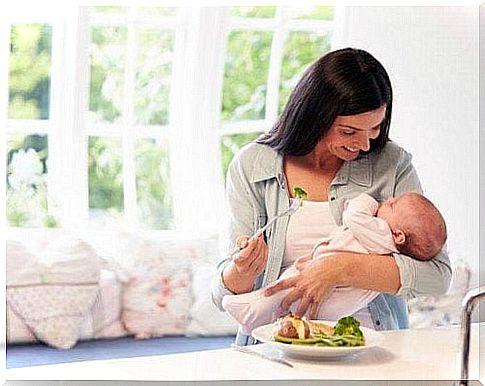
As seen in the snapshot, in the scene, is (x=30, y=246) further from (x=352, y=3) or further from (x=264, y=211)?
(x=352, y=3)

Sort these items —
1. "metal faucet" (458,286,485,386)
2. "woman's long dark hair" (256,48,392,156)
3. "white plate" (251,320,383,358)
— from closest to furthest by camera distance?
"metal faucet" (458,286,485,386) < "white plate" (251,320,383,358) < "woman's long dark hair" (256,48,392,156)

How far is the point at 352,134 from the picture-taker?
2209 mm

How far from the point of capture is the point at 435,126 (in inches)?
89.4

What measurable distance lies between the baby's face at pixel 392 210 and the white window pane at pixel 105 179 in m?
0.55

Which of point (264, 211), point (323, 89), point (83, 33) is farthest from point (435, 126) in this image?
point (83, 33)

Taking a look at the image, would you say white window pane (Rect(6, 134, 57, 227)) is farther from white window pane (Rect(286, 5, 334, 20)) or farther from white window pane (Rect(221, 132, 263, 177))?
white window pane (Rect(286, 5, 334, 20))

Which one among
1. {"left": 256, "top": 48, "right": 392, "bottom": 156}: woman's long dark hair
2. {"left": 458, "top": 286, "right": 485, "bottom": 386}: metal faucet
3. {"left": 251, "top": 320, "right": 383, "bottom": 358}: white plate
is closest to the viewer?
{"left": 458, "top": 286, "right": 485, "bottom": 386}: metal faucet

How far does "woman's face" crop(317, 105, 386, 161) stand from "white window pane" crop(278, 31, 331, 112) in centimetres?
12

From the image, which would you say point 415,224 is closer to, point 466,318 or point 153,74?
point 466,318

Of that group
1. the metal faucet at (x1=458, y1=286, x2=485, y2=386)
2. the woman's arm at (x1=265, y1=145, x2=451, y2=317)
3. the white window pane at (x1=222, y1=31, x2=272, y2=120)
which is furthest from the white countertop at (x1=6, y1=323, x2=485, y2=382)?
the white window pane at (x1=222, y1=31, x2=272, y2=120)

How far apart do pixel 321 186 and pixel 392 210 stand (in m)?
0.15

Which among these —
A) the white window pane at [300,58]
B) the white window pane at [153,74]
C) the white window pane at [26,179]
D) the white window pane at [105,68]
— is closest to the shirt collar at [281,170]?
the white window pane at [300,58]

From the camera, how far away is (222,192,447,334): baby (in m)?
2.20

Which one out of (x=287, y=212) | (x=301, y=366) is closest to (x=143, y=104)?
(x=287, y=212)
